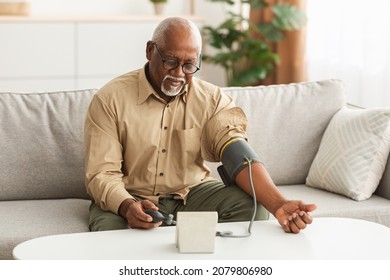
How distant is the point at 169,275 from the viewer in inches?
82.3

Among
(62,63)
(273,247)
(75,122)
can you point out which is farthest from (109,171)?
(62,63)

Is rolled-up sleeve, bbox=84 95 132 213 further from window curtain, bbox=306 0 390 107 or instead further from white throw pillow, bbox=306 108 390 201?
window curtain, bbox=306 0 390 107

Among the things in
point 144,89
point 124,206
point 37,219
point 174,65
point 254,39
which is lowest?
point 37,219

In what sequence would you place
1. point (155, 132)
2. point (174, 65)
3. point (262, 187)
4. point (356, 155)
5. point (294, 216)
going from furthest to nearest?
1. point (356, 155)
2. point (155, 132)
3. point (174, 65)
4. point (262, 187)
5. point (294, 216)

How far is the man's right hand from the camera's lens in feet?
7.90

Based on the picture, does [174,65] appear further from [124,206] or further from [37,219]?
[37,219]

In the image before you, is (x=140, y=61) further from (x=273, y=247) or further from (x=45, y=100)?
(x=273, y=247)

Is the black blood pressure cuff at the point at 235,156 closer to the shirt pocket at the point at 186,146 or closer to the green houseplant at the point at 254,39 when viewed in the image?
the shirt pocket at the point at 186,146

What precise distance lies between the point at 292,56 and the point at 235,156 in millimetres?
2990

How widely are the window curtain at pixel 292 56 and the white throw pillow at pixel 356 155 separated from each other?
219 cm

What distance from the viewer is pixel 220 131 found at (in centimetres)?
281

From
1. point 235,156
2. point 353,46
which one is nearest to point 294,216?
point 235,156

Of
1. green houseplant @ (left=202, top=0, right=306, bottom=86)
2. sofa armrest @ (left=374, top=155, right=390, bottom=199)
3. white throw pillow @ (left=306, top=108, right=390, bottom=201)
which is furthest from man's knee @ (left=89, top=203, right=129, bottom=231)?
green houseplant @ (left=202, top=0, right=306, bottom=86)

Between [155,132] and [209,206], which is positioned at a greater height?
[155,132]
